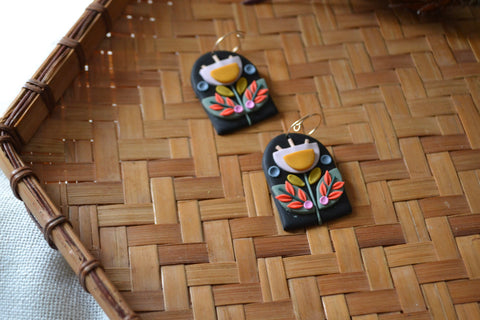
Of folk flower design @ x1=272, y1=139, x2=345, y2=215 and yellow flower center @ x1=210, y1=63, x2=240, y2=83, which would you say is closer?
folk flower design @ x1=272, y1=139, x2=345, y2=215

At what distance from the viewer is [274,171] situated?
936mm

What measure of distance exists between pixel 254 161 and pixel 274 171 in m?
0.05

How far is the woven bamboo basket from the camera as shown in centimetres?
87

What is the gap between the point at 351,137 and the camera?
1.01 metres

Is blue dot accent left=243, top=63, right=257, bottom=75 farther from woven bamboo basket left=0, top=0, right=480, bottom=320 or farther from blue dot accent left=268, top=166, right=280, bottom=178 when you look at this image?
blue dot accent left=268, top=166, right=280, bottom=178

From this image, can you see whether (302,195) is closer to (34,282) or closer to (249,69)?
(249,69)

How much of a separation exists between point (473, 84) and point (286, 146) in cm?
39

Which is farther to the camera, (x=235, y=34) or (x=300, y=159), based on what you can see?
(x=235, y=34)

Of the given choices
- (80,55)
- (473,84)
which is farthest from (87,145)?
(473,84)

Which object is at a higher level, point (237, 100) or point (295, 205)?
point (237, 100)

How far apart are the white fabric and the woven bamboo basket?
16 centimetres

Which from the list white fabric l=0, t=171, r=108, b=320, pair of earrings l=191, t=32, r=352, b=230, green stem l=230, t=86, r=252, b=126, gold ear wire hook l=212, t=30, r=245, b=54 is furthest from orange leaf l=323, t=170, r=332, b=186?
white fabric l=0, t=171, r=108, b=320

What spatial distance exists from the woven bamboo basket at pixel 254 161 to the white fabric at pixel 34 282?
0.16 metres

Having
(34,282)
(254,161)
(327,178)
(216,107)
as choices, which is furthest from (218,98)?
(34,282)
